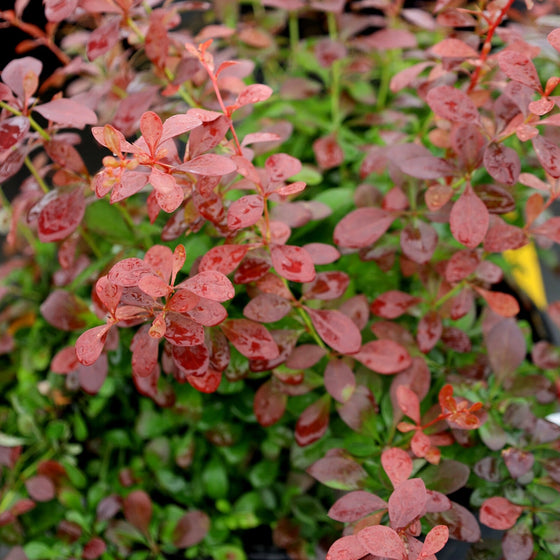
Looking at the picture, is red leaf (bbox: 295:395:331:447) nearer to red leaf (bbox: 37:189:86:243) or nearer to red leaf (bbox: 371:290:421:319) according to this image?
red leaf (bbox: 371:290:421:319)

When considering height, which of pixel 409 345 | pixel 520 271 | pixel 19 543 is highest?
pixel 409 345

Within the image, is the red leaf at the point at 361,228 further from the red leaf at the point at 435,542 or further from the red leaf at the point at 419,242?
the red leaf at the point at 435,542

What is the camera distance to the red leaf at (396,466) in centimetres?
54

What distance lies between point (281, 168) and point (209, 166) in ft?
0.35

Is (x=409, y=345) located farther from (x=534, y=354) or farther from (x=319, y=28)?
(x=319, y=28)

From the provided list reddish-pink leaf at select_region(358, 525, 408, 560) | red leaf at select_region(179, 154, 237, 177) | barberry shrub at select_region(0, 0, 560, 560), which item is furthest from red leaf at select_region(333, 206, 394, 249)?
reddish-pink leaf at select_region(358, 525, 408, 560)

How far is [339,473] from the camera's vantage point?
2.05 feet

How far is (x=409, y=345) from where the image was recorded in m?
0.73

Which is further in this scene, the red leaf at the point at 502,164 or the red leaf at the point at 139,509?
the red leaf at the point at 139,509

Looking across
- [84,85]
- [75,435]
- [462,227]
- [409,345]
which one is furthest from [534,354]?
[84,85]

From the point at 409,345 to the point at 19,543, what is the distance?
65 cm

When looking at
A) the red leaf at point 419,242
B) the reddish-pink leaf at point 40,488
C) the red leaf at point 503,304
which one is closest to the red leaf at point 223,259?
the red leaf at point 419,242

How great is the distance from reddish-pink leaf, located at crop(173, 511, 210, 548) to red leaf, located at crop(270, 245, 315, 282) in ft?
1.38

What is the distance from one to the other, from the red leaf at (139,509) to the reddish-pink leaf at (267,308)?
0.34m
